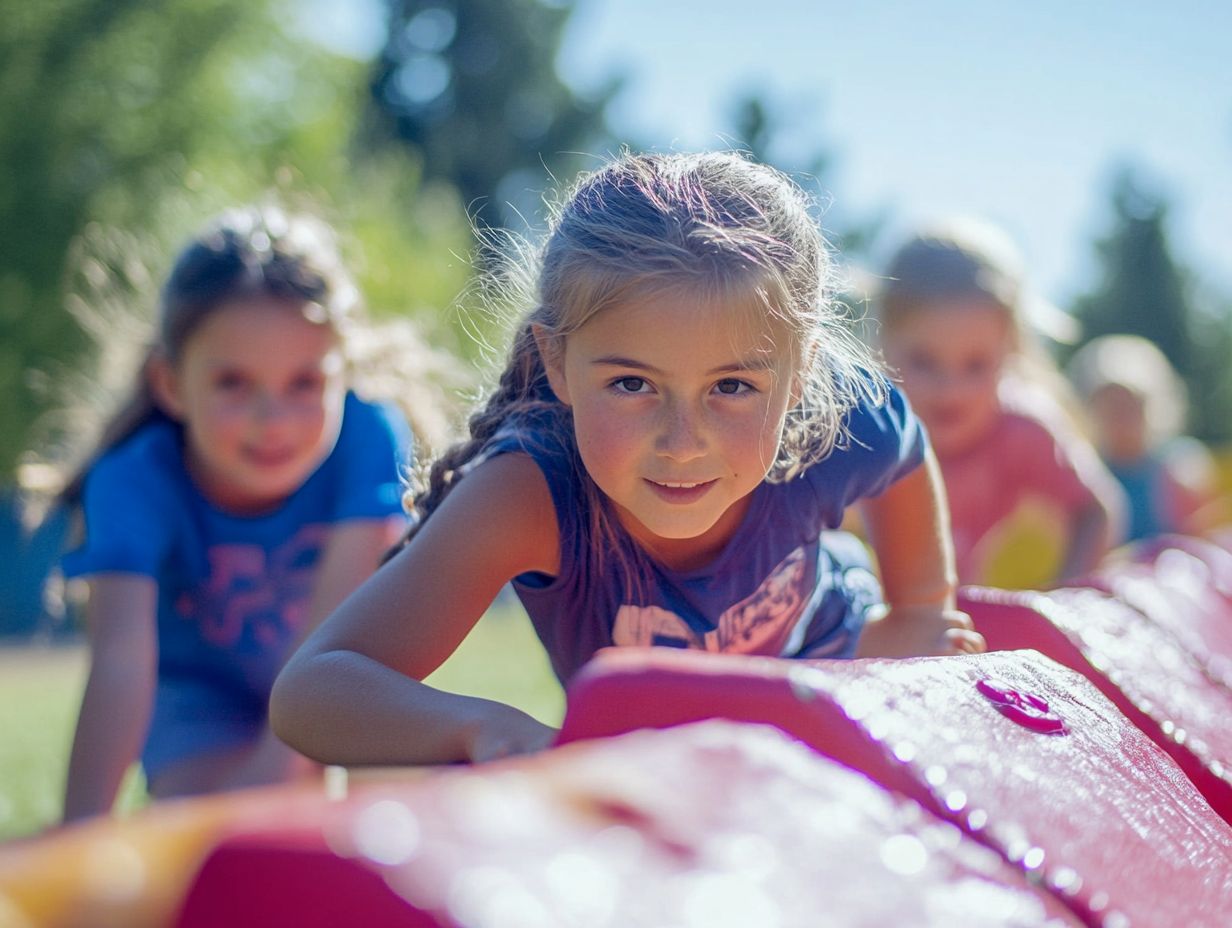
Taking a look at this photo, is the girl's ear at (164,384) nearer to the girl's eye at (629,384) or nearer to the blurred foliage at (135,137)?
the girl's eye at (629,384)

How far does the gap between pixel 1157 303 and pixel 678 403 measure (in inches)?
1319

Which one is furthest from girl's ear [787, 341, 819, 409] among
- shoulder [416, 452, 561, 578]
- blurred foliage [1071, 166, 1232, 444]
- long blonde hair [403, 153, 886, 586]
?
blurred foliage [1071, 166, 1232, 444]

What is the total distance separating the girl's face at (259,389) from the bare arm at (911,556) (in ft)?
3.86

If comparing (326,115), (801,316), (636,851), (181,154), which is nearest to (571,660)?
(801,316)

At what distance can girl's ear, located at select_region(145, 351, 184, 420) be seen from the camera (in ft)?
9.69

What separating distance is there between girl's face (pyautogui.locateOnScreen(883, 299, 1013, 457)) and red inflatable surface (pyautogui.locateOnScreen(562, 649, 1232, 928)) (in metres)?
2.66

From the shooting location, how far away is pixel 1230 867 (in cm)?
136

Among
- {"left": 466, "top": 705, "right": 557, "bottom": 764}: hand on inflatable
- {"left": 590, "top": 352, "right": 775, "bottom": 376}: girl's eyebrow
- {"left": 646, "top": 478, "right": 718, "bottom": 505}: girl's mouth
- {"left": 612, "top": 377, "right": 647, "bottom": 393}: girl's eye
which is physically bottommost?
{"left": 466, "top": 705, "right": 557, "bottom": 764}: hand on inflatable

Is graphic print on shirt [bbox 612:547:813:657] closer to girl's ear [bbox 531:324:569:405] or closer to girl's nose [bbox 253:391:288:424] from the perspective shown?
girl's ear [bbox 531:324:569:405]

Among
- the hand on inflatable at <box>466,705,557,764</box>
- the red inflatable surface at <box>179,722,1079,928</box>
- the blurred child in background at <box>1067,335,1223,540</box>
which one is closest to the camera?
the red inflatable surface at <box>179,722,1079,928</box>

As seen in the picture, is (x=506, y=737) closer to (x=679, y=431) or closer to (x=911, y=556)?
(x=679, y=431)

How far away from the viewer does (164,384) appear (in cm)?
299

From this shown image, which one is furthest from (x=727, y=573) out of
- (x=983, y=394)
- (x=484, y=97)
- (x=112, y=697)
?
(x=484, y=97)

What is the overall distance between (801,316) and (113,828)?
125 cm
